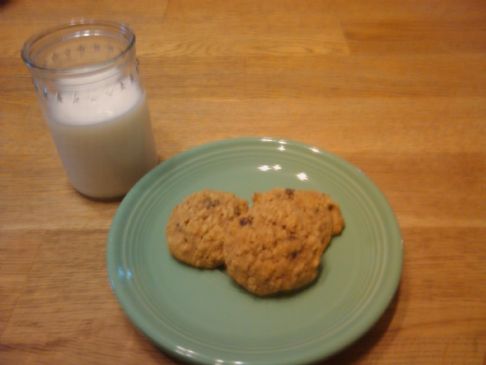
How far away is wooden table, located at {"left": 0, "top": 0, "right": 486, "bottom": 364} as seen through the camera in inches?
25.1

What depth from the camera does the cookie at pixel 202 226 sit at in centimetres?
66

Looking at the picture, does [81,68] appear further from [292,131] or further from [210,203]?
[292,131]

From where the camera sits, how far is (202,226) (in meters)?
0.67

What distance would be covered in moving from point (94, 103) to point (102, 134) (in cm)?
6

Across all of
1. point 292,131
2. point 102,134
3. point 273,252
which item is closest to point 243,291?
point 273,252

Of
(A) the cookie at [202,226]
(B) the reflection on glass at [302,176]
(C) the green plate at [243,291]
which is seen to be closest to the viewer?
(C) the green plate at [243,291]

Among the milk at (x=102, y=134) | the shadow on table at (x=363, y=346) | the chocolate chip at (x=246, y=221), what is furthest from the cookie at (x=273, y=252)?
the milk at (x=102, y=134)

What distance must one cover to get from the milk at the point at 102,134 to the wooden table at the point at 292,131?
0.06m

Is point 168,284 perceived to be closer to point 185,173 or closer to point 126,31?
point 185,173

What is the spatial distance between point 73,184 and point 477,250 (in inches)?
30.4

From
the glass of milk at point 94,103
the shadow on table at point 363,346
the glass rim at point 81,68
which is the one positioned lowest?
the shadow on table at point 363,346

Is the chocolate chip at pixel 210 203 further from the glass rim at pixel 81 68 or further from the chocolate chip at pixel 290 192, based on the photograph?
the glass rim at pixel 81 68

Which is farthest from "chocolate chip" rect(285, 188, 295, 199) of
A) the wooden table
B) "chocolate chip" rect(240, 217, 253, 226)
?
the wooden table

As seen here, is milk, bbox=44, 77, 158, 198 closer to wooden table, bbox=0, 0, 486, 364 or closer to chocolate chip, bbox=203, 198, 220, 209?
wooden table, bbox=0, 0, 486, 364
